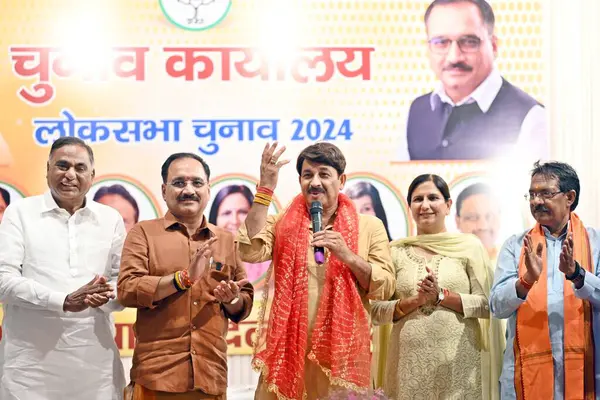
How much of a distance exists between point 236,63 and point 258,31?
0.24 meters

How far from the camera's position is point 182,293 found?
3.11 m

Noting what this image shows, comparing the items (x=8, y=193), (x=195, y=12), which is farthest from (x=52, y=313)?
(x=195, y=12)

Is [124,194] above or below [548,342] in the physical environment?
above

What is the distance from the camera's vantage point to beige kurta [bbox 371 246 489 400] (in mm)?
3346

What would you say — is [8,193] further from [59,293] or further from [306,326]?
[306,326]

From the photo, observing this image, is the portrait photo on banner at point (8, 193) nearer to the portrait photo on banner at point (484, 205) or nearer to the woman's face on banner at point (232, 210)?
the woman's face on banner at point (232, 210)

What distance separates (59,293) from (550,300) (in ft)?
6.56

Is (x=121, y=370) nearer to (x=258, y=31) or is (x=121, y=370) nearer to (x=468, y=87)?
(x=258, y=31)

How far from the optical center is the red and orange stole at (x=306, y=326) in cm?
301

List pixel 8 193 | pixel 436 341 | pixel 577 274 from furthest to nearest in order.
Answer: pixel 8 193, pixel 436 341, pixel 577 274

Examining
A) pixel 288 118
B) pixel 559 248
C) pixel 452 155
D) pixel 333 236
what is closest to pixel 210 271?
pixel 333 236

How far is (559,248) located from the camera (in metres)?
3.25

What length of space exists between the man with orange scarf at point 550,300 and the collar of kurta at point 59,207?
1.75 metres

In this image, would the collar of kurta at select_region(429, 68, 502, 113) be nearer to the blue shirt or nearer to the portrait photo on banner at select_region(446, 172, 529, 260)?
the portrait photo on banner at select_region(446, 172, 529, 260)
